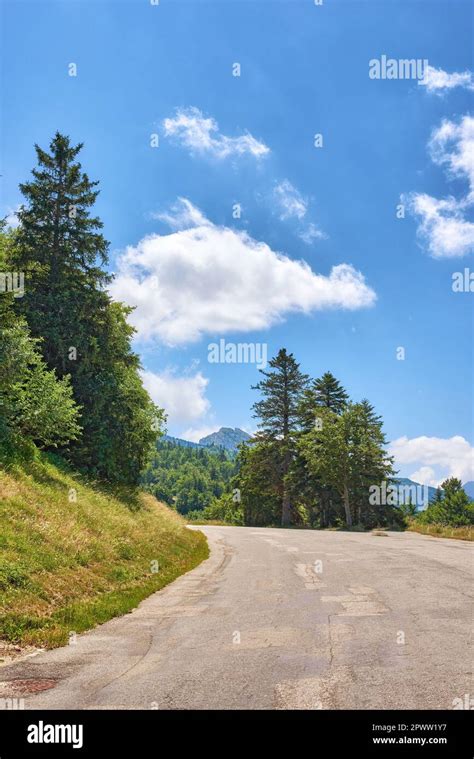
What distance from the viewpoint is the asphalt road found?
5.22 metres

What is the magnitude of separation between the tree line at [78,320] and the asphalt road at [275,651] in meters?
13.7

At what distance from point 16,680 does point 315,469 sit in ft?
153

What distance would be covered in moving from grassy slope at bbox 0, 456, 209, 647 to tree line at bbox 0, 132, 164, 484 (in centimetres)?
380

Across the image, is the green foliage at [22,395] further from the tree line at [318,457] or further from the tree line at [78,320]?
the tree line at [318,457]

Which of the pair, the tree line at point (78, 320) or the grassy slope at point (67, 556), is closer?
the grassy slope at point (67, 556)

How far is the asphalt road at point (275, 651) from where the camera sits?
5223mm

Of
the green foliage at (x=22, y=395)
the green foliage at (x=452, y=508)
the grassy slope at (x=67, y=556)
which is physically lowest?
the green foliage at (x=452, y=508)

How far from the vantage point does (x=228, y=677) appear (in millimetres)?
5820

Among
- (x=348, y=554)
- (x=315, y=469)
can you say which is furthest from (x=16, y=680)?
(x=315, y=469)

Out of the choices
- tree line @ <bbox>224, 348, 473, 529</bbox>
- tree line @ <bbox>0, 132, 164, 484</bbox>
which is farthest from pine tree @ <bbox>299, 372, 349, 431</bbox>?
tree line @ <bbox>0, 132, 164, 484</bbox>

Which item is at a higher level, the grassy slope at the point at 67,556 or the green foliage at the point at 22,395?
the green foliage at the point at 22,395

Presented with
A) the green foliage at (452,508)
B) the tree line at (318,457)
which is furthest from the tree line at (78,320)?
the green foliage at (452,508)
